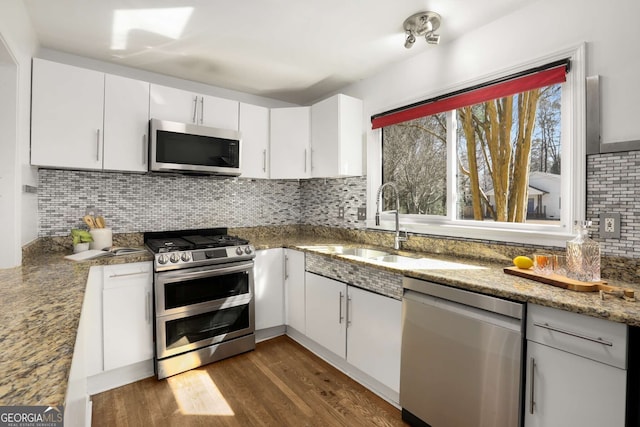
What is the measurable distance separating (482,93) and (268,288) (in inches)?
87.1

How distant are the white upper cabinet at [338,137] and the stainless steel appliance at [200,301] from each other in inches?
40.7

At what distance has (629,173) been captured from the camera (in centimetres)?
150

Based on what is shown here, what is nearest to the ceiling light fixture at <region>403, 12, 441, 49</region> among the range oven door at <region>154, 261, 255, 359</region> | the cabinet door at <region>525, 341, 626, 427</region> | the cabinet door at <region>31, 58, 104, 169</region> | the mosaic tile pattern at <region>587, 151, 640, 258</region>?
the mosaic tile pattern at <region>587, 151, 640, 258</region>

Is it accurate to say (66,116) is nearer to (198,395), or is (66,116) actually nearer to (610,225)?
(198,395)

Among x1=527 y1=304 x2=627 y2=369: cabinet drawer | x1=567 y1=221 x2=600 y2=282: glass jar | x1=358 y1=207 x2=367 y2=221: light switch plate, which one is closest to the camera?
x1=527 y1=304 x2=627 y2=369: cabinet drawer

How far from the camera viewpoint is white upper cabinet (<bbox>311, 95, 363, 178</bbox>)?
2818mm

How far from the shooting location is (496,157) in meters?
2.13

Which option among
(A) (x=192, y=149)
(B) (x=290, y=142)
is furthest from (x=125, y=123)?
(B) (x=290, y=142)

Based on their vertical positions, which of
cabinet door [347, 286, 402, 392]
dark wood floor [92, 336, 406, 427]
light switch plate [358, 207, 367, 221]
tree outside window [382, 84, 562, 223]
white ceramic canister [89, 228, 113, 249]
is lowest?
dark wood floor [92, 336, 406, 427]

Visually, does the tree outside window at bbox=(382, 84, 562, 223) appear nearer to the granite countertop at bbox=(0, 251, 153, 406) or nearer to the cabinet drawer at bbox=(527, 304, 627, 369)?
the cabinet drawer at bbox=(527, 304, 627, 369)

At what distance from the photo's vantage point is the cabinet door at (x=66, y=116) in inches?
82.7

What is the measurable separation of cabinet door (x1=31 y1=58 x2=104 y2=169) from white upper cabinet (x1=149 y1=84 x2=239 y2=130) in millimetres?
376

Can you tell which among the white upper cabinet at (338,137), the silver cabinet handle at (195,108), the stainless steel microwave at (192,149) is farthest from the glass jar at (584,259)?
the silver cabinet handle at (195,108)

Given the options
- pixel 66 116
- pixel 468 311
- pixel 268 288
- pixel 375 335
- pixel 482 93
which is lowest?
pixel 375 335
